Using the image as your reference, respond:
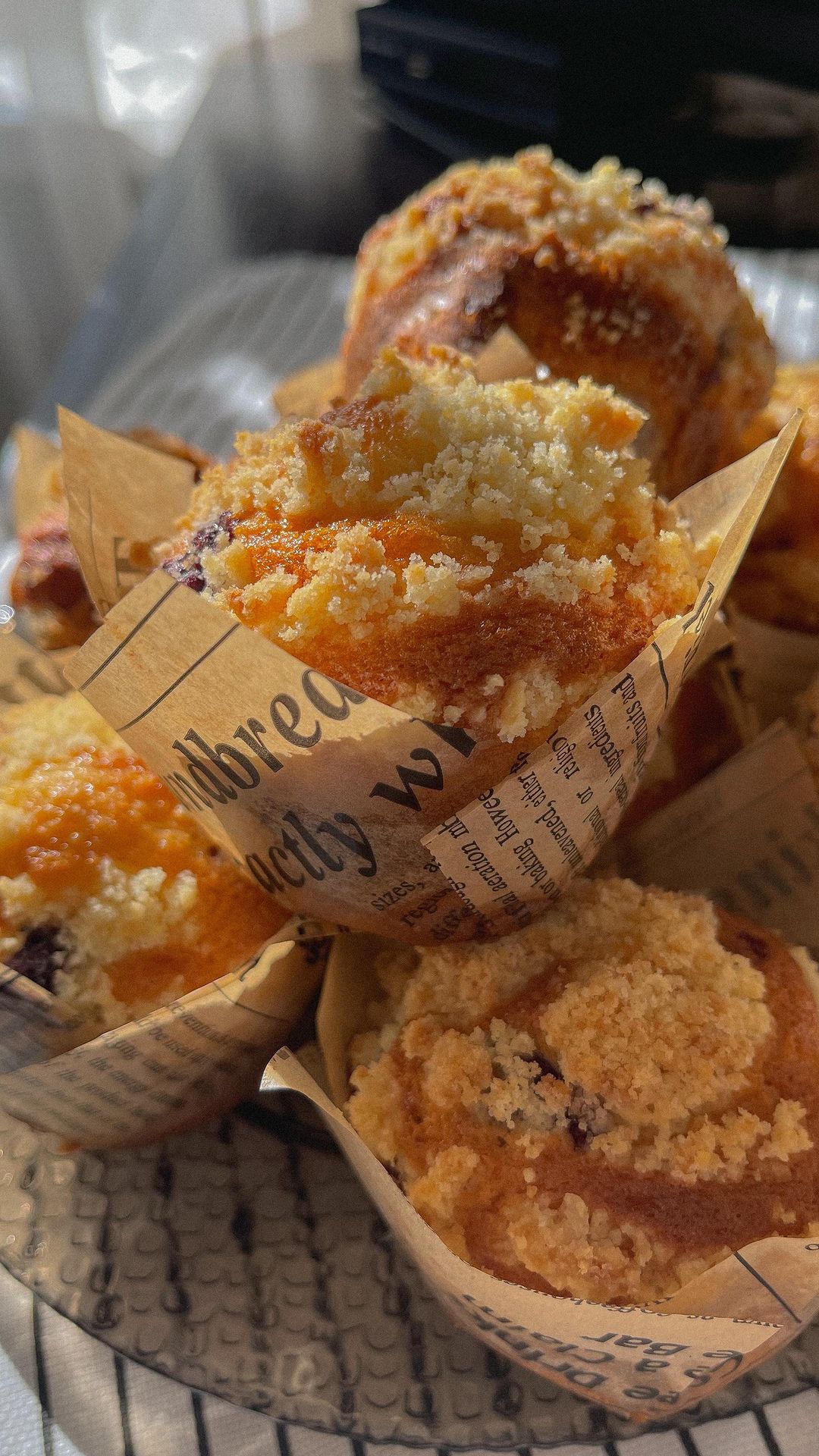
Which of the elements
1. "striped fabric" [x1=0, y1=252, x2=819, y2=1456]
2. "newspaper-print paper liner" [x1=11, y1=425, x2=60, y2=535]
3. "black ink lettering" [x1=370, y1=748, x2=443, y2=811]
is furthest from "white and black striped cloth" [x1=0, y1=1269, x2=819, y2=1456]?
"newspaper-print paper liner" [x1=11, y1=425, x2=60, y2=535]

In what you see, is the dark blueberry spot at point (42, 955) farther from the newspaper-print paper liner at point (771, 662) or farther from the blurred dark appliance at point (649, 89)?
the blurred dark appliance at point (649, 89)

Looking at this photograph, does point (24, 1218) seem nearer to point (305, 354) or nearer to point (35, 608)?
point (35, 608)

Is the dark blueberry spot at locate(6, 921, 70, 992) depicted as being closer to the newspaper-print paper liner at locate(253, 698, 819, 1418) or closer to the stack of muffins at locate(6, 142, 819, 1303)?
the stack of muffins at locate(6, 142, 819, 1303)

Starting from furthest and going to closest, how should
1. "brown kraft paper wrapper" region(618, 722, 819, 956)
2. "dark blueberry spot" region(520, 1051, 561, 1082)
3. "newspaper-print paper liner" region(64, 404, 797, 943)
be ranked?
1. "brown kraft paper wrapper" region(618, 722, 819, 956)
2. "dark blueberry spot" region(520, 1051, 561, 1082)
3. "newspaper-print paper liner" region(64, 404, 797, 943)

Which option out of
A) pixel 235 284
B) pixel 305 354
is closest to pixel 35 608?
pixel 305 354

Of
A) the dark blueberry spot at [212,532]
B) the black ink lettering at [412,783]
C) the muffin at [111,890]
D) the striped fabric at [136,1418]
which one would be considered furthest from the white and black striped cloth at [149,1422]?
the dark blueberry spot at [212,532]
